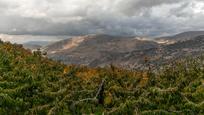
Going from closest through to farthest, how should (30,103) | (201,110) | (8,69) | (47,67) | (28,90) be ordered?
Result: (201,110), (30,103), (28,90), (8,69), (47,67)

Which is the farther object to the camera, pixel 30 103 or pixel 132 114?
pixel 30 103

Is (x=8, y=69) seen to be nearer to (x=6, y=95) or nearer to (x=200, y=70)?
(x=6, y=95)

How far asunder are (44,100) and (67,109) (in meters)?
3.59

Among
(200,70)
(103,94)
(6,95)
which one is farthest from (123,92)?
(200,70)

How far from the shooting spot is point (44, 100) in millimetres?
24312

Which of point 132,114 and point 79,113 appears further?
point 79,113

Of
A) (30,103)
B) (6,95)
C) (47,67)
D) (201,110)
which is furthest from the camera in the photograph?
(47,67)

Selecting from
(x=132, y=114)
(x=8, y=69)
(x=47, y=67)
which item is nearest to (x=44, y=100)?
(x=132, y=114)

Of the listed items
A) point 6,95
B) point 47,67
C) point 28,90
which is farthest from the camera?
point 47,67

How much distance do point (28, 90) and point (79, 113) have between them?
16.5 feet

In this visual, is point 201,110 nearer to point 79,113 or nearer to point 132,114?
point 132,114

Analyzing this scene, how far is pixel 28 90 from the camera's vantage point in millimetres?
25594

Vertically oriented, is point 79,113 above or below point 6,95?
below

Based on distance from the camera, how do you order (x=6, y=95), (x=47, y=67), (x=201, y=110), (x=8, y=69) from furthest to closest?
1. (x=47, y=67)
2. (x=8, y=69)
3. (x=6, y=95)
4. (x=201, y=110)
